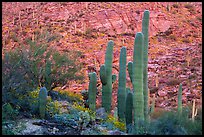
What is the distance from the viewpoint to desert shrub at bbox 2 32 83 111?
1033 centimetres

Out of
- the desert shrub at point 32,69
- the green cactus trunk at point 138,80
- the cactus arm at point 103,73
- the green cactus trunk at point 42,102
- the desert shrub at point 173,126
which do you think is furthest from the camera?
the cactus arm at point 103,73

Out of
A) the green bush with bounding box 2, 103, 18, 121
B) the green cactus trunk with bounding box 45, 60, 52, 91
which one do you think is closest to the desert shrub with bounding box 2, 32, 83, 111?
the green cactus trunk with bounding box 45, 60, 52, 91

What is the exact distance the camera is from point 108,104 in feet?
42.6

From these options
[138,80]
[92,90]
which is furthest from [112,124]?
[92,90]

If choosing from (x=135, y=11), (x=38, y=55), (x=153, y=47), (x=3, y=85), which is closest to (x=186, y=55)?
(x=153, y=47)

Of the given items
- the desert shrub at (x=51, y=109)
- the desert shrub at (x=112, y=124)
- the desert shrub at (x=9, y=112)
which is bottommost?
the desert shrub at (x=112, y=124)

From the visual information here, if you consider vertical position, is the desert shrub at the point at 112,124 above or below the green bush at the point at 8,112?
below

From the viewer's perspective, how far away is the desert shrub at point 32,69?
10328 mm

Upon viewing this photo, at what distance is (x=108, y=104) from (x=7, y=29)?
2056 centimetres

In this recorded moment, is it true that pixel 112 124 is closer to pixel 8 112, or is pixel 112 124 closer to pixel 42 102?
pixel 42 102

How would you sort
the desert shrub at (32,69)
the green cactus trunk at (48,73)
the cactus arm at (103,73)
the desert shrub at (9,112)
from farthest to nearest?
the green cactus trunk at (48,73) < the cactus arm at (103,73) < the desert shrub at (32,69) < the desert shrub at (9,112)

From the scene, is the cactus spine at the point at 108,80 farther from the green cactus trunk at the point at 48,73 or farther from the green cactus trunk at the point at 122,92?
the green cactus trunk at the point at 48,73

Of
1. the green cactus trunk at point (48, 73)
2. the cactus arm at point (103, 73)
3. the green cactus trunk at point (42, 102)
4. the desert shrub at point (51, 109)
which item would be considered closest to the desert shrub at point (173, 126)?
the green cactus trunk at point (42, 102)

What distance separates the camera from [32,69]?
551 inches
